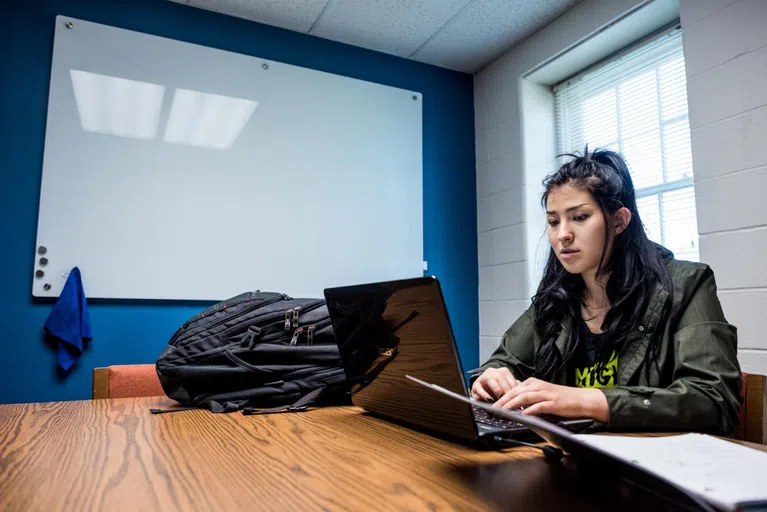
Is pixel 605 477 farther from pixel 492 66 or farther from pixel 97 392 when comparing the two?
pixel 492 66

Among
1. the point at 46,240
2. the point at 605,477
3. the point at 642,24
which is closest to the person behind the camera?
the point at 605,477

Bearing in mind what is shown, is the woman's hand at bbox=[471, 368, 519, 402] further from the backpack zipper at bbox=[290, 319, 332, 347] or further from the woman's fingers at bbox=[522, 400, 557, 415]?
the backpack zipper at bbox=[290, 319, 332, 347]

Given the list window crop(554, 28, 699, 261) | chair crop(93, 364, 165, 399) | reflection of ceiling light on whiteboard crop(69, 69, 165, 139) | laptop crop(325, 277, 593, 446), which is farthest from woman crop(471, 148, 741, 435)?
reflection of ceiling light on whiteboard crop(69, 69, 165, 139)

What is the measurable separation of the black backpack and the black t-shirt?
55 cm

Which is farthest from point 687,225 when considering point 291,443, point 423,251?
point 291,443

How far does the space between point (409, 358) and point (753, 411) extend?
30.1 inches

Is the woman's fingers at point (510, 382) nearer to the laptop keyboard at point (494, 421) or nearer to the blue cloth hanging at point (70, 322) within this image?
the laptop keyboard at point (494, 421)

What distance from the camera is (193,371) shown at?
1.17 m

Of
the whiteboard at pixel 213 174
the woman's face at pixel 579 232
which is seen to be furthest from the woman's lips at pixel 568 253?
the whiteboard at pixel 213 174

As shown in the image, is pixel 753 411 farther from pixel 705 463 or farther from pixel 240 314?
pixel 240 314

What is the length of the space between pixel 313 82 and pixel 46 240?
1.53 m

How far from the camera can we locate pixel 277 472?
0.60 metres

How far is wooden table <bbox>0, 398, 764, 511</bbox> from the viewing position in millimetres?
495

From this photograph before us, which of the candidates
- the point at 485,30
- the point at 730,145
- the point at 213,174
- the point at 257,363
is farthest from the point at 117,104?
the point at 730,145
